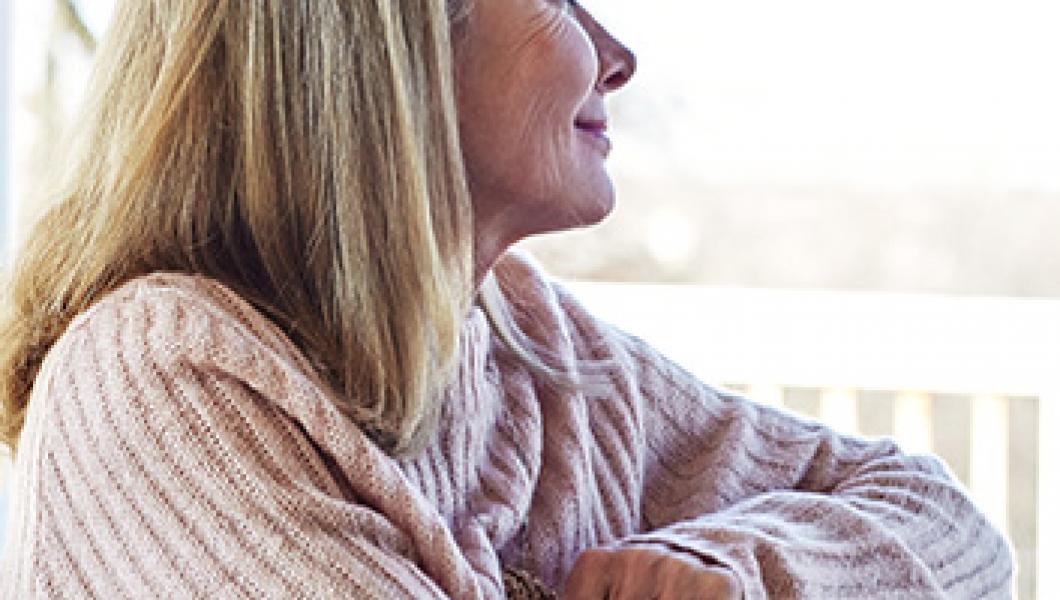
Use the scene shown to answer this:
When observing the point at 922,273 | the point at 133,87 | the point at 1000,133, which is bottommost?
the point at 922,273

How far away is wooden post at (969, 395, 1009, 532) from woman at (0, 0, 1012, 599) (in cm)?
120

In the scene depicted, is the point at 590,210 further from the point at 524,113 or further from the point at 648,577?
the point at 648,577

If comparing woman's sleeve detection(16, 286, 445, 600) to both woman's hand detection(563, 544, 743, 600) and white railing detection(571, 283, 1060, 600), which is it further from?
white railing detection(571, 283, 1060, 600)

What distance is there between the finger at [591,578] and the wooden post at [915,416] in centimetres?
147

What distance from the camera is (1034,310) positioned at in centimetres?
242

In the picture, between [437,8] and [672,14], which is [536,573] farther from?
[672,14]

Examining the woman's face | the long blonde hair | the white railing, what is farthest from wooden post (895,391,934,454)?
the long blonde hair

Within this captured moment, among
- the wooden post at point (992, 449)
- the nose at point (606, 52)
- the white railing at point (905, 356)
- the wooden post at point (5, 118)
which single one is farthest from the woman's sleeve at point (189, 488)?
the wooden post at point (992, 449)

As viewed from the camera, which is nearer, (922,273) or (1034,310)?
(1034,310)

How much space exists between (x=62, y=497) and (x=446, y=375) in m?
0.27

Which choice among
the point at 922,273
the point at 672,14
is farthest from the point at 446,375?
the point at 922,273

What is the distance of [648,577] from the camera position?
1.05 meters

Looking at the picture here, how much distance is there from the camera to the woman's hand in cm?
104

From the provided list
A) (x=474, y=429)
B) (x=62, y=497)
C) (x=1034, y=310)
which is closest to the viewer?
(x=62, y=497)
